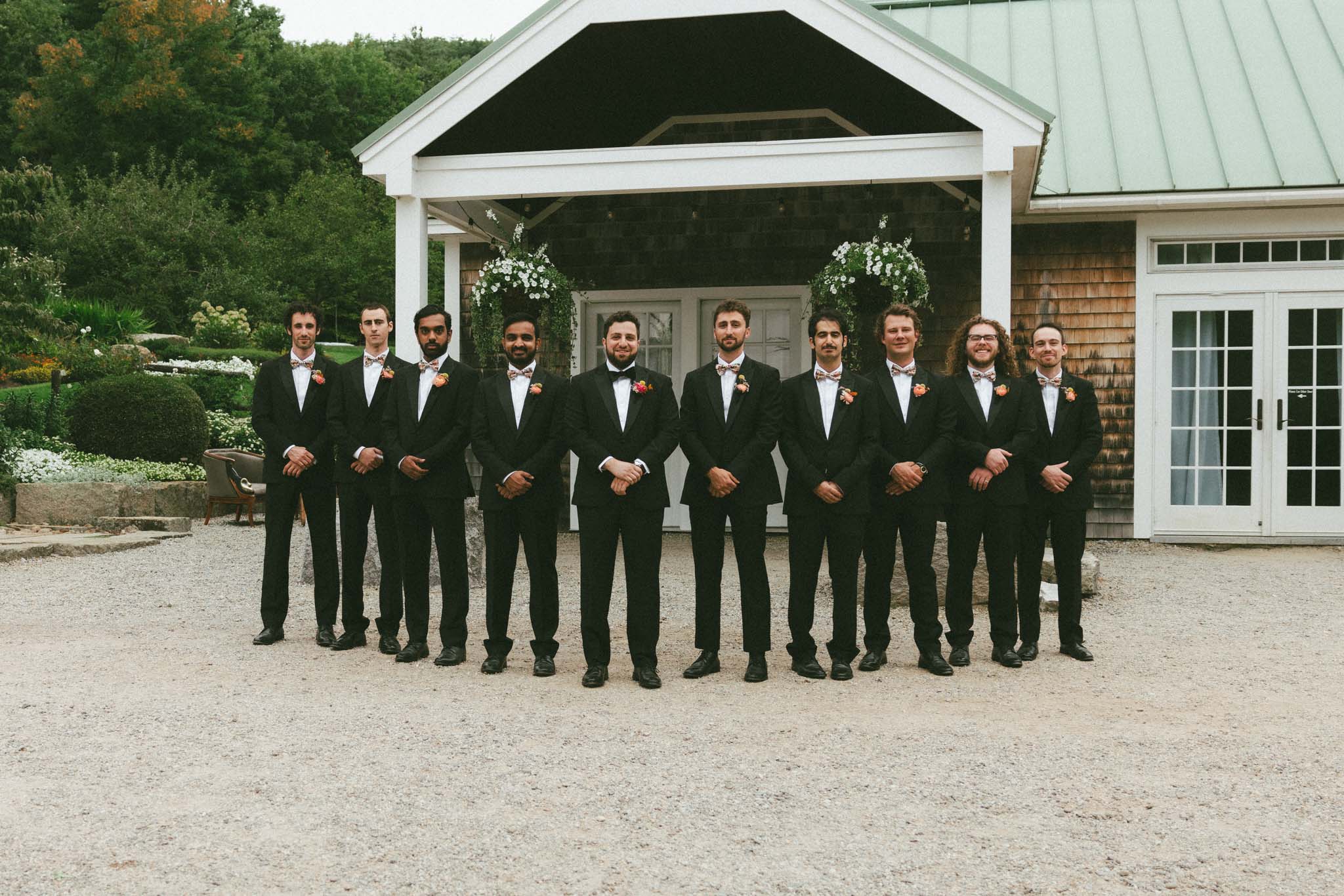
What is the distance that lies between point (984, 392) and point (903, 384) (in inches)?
17.6

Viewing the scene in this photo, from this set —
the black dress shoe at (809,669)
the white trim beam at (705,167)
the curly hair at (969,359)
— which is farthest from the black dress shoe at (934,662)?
the white trim beam at (705,167)

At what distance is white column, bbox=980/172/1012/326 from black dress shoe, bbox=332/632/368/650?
4.57m

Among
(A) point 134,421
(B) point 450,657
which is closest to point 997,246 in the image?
(B) point 450,657

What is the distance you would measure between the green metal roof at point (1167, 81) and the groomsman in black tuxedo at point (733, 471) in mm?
5885

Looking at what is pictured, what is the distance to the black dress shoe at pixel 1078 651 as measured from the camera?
600 centimetres

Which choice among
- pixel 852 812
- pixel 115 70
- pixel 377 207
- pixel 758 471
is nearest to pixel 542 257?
pixel 758 471

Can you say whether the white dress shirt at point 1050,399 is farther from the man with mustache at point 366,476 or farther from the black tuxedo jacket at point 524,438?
the man with mustache at point 366,476

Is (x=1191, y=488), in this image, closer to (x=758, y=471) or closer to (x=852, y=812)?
(x=758, y=471)

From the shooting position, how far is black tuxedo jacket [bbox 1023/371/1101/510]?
603 centimetres

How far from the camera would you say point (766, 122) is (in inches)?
443

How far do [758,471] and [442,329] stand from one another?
67.9 inches

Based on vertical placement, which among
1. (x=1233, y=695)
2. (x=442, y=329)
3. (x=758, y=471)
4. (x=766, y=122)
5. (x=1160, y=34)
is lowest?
(x=1233, y=695)

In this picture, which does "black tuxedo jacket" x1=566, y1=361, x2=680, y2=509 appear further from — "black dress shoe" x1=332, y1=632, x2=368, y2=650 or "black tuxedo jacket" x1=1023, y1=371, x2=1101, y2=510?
"black tuxedo jacket" x1=1023, y1=371, x2=1101, y2=510

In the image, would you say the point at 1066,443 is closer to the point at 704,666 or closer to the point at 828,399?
the point at 828,399
